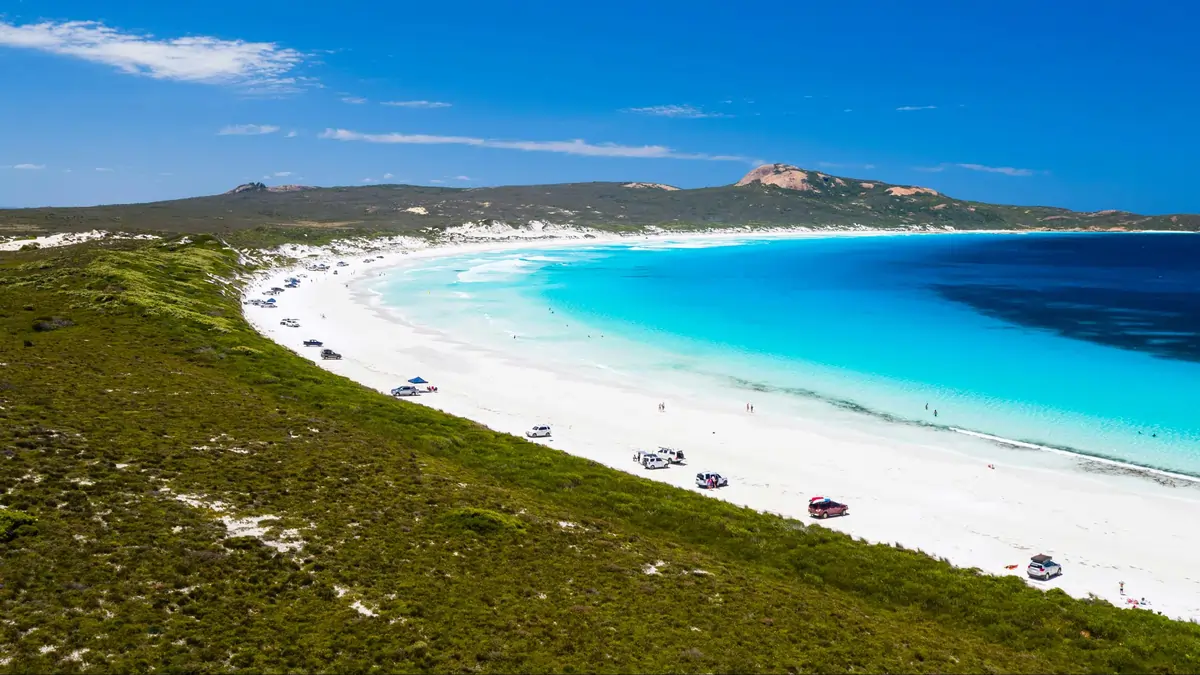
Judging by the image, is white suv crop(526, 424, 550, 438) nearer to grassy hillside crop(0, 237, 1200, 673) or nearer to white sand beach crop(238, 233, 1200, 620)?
white sand beach crop(238, 233, 1200, 620)

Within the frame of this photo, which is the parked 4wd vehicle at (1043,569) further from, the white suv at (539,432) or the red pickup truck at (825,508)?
the white suv at (539,432)

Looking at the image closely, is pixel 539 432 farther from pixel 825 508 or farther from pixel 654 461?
pixel 825 508

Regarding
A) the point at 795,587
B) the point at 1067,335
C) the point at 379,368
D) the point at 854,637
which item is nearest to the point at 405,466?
the point at 795,587

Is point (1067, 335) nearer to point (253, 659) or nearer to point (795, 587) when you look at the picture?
point (795, 587)

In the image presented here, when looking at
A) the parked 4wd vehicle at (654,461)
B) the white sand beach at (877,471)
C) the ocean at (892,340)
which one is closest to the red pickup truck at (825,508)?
the white sand beach at (877,471)

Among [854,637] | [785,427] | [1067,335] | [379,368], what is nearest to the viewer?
[854,637]

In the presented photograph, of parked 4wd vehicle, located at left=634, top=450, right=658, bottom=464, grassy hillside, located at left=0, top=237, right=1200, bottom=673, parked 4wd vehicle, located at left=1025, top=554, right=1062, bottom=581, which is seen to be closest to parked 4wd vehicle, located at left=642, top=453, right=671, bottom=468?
parked 4wd vehicle, located at left=634, top=450, right=658, bottom=464

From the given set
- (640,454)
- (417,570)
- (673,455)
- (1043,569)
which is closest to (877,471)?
(673,455)
